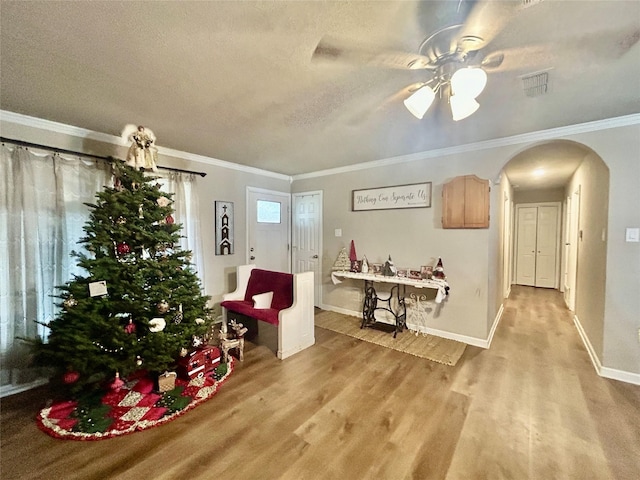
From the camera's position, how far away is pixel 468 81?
1283mm

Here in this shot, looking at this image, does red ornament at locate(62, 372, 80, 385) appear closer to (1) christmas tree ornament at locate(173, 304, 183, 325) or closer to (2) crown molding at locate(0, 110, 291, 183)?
(1) christmas tree ornament at locate(173, 304, 183, 325)

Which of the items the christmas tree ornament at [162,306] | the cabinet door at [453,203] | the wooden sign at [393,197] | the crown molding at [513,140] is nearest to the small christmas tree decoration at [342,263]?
the wooden sign at [393,197]

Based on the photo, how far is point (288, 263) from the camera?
196 inches

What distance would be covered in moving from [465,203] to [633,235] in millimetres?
1370

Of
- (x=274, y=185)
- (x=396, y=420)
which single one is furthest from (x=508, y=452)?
(x=274, y=185)

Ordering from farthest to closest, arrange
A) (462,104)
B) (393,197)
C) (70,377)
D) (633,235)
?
(393,197) → (633,235) → (70,377) → (462,104)

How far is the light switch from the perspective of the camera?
2.30 m

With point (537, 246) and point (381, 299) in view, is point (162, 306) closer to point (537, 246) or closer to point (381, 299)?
point (381, 299)

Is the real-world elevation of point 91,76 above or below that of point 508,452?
above

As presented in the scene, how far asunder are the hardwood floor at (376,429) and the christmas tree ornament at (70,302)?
32.5 inches

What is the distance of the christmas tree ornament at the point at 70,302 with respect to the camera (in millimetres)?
1970

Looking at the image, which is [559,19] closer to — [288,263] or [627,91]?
[627,91]

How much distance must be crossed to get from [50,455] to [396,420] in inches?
87.2

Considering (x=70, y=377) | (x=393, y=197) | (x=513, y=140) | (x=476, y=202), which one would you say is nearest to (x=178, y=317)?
(x=70, y=377)
